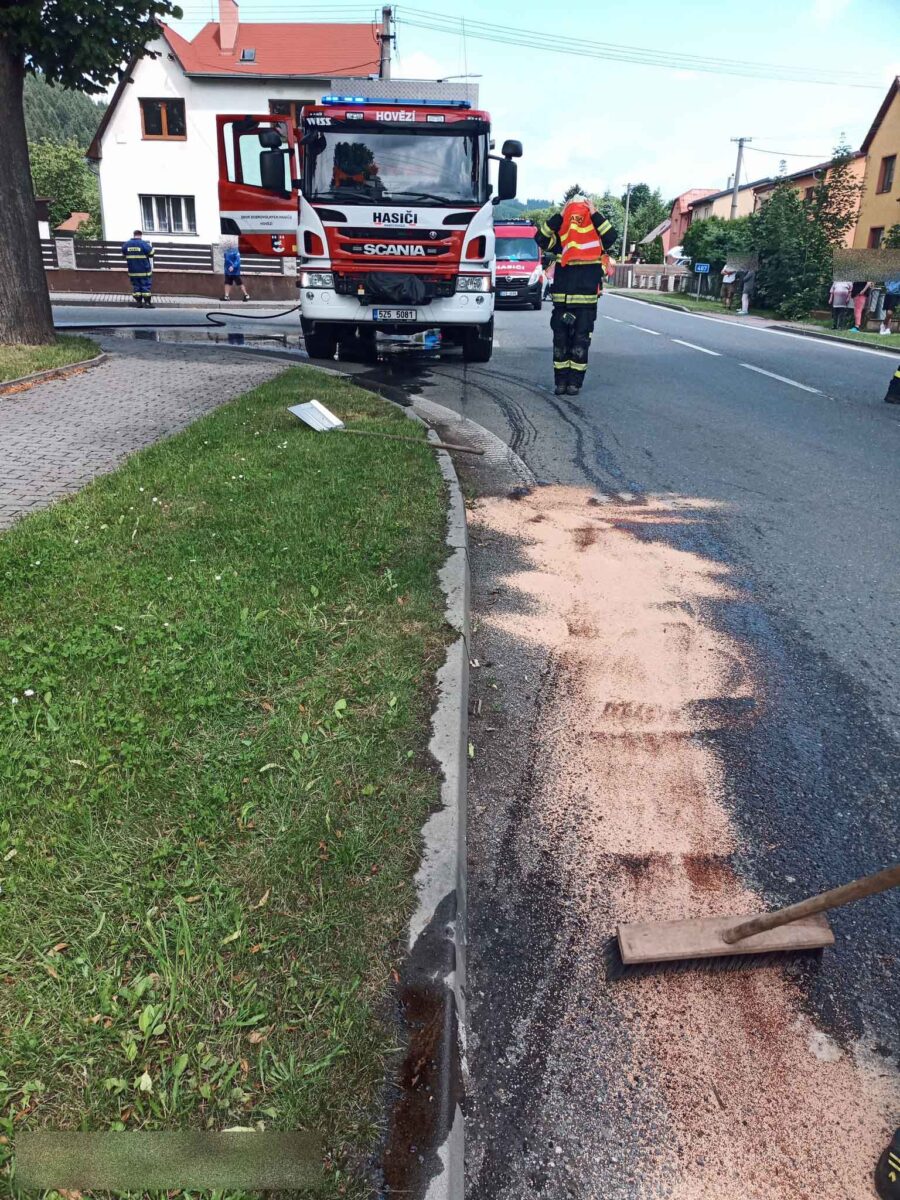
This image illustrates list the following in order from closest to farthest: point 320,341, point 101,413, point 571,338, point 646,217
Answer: point 101,413 < point 571,338 < point 320,341 < point 646,217

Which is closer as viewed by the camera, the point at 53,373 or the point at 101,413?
the point at 101,413

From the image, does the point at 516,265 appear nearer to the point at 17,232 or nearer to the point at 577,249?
the point at 577,249

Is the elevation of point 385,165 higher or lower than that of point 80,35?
lower

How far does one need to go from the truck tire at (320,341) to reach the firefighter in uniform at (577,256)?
3.58m

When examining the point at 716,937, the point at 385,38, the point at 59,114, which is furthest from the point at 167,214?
the point at 59,114

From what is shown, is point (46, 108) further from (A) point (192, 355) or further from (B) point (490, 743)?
(B) point (490, 743)

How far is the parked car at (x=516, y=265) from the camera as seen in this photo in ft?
88.7

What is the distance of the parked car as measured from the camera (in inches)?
1064

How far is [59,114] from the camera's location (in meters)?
119

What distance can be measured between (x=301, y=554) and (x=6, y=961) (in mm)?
2781

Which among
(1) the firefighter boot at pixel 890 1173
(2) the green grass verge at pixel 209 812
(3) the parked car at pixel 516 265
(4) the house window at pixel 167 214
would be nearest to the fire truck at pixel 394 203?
(2) the green grass verge at pixel 209 812

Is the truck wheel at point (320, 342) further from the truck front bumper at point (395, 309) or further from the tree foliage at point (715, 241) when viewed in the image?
the tree foliage at point (715, 241)

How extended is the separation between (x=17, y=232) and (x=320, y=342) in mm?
3865

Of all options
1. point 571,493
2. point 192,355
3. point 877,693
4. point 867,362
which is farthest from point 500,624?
point 867,362
